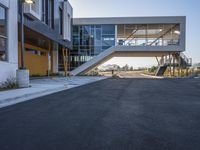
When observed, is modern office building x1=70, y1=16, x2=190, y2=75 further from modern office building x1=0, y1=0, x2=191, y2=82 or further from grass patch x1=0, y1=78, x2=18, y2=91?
grass patch x1=0, y1=78, x2=18, y2=91

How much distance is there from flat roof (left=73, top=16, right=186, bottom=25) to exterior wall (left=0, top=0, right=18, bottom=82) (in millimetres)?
23613

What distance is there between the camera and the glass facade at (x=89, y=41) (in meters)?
38.2

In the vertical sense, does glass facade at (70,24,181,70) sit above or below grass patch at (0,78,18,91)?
above

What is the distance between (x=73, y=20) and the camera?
37906 mm

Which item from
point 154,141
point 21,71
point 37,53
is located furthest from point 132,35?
point 154,141

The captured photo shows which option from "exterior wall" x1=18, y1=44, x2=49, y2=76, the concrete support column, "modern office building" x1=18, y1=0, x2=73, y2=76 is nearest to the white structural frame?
"modern office building" x1=18, y1=0, x2=73, y2=76

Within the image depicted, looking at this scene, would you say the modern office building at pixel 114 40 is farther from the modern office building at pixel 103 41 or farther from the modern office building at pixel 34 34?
the modern office building at pixel 34 34

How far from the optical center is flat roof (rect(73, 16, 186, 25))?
122 ft

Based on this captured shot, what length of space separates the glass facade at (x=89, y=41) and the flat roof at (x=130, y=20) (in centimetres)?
79

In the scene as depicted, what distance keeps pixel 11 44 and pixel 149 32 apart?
1263 inches

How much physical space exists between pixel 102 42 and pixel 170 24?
35.1 ft

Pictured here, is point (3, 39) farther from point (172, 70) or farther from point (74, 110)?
point (172, 70)

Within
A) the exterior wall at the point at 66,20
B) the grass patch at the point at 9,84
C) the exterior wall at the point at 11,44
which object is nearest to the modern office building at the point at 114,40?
the exterior wall at the point at 66,20

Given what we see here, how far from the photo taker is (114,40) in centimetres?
3800
